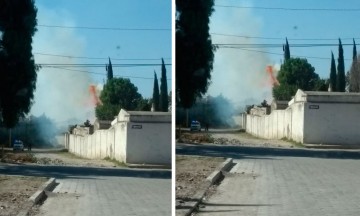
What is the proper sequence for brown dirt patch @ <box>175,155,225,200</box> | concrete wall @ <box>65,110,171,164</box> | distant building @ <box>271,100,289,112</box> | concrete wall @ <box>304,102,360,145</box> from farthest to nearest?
1. brown dirt patch @ <box>175,155,225,200</box>
2. concrete wall @ <box>65,110,171,164</box>
3. distant building @ <box>271,100,289,112</box>
4. concrete wall @ <box>304,102,360,145</box>

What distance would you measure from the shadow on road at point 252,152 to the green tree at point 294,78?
45cm

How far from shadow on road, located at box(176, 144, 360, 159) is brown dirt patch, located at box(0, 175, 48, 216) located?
4.20 ft

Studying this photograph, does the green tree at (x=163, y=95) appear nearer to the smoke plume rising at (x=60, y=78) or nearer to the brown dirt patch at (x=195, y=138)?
the brown dirt patch at (x=195, y=138)

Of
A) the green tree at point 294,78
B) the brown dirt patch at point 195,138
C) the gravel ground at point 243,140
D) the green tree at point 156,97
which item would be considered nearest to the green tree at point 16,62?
the green tree at point 156,97

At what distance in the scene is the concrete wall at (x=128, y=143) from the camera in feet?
16.2

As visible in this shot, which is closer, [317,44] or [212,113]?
[317,44]

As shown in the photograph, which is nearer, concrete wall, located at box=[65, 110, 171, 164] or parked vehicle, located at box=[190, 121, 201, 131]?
concrete wall, located at box=[65, 110, 171, 164]

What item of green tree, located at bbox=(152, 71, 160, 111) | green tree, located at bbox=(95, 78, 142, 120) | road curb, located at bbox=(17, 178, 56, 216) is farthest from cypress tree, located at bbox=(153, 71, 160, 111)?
road curb, located at bbox=(17, 178, 56, 216)

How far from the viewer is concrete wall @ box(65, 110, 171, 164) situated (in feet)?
16.2

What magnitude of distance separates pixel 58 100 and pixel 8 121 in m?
0.42

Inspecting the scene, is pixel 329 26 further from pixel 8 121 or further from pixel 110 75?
pixel 8 121

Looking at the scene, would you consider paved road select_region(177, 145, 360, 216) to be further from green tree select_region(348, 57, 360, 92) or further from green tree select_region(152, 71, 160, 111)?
green tree select_region(152, 71, 160, 111)

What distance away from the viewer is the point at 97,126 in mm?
4930

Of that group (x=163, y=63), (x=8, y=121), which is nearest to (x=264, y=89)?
(x=163, y=63)
